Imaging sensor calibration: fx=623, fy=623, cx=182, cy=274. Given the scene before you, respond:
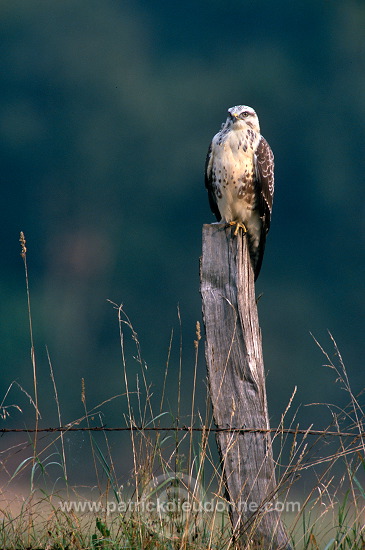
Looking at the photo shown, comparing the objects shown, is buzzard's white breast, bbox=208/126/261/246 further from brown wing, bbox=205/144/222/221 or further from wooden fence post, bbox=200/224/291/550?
wooden fence post, bbox=200/224/291/550

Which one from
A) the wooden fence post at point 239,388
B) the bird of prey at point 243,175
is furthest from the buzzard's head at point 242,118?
the wooden fence post at point 239,388

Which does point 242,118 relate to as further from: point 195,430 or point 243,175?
point 195,430

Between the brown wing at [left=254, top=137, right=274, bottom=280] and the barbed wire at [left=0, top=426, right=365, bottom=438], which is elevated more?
the brown wing at [left=254, top=137, right=274, bottom=280]

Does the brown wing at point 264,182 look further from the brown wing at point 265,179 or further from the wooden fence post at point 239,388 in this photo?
the wooden fence post at point 239,388

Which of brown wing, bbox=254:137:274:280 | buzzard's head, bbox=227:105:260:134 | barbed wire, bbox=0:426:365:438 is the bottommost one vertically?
barbed wire, bbox=0:426:365:438

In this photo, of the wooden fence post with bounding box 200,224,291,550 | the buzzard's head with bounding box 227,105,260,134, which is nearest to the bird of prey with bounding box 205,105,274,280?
the buzzard's head with bounding box 227,105,260,134

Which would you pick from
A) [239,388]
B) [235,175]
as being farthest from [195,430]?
[235,175]

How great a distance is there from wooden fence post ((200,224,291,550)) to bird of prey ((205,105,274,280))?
5.00 ft

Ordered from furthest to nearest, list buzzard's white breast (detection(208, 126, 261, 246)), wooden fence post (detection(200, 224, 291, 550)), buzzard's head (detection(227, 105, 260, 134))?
buzzard's head (detection(227, 105, 260, 134)) → buzzard's white breast (detection(208, 126, 261, 246)) → wooden fence post (detection(200, 224, 291, 550))

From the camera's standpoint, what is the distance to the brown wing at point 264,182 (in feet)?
15.4

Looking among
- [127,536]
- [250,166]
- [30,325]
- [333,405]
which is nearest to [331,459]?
[333,405]

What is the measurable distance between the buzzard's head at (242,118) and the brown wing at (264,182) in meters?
0.14

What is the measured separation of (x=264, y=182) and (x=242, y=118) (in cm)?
54

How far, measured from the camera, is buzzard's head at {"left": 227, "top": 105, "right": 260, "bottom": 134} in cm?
477
